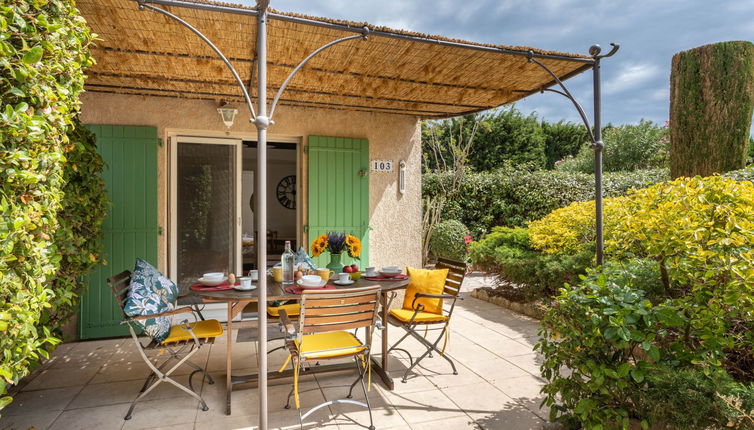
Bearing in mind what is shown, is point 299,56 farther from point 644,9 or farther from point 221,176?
point 644,9

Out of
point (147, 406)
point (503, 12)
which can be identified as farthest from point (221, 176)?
point (503, 12)

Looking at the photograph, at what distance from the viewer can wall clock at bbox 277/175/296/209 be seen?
10.2 metres

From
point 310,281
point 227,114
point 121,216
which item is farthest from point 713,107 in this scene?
point 121,216

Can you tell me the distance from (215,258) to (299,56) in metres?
2.76

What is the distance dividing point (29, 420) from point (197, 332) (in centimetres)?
109

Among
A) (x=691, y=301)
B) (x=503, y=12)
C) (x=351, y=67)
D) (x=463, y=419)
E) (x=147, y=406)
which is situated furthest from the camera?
(x=503, y=12)

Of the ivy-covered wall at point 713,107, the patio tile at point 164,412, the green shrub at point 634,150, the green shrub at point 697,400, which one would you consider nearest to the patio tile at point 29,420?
the patio tile at point 164,412

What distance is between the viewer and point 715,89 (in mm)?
6145

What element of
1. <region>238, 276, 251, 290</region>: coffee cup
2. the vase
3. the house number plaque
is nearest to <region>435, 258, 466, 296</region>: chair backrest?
the vase

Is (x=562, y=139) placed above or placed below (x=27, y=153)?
above

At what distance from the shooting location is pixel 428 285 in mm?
3617

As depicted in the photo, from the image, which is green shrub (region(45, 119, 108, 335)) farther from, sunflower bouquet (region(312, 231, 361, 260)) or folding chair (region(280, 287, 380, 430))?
sunflower bouquet (region(312, 231, 361, 260))

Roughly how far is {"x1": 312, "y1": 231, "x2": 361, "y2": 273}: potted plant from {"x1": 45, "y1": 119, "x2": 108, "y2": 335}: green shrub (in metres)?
1.75

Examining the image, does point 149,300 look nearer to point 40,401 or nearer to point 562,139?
point 40,401
